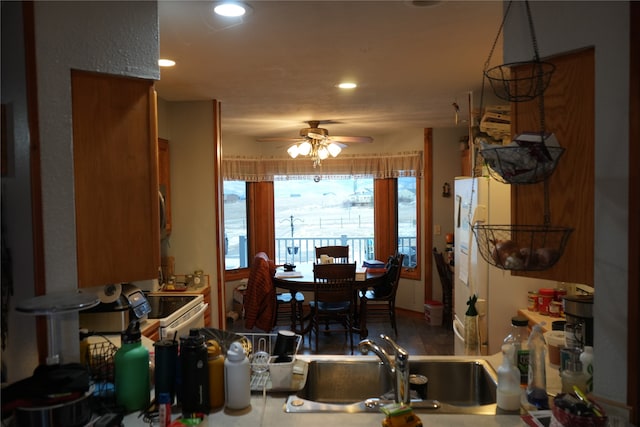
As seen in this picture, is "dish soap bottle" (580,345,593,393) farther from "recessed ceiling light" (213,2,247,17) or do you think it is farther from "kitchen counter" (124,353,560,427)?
"recessed ceiling light" (213,2,247,17)

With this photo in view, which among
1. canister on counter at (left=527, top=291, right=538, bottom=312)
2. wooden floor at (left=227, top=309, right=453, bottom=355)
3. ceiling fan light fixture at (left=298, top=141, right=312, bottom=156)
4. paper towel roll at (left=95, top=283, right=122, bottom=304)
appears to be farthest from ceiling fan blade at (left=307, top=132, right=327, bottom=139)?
paper towel roll at (left=95, top=283, right=122, bottom=304)

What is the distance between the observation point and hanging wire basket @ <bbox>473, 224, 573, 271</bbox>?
4.84ft

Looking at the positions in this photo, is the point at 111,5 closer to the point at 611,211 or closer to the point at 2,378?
the point at 2,378

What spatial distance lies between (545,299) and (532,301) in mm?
100

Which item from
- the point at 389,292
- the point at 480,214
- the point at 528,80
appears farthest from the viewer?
the point at 389,292

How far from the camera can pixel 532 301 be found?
9.95 ft

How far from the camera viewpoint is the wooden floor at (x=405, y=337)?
15.7 ft

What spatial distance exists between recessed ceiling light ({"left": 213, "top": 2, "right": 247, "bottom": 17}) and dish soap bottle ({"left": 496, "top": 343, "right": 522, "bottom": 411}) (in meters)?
1.74

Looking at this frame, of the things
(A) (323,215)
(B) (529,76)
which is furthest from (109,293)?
(A) (323,215)

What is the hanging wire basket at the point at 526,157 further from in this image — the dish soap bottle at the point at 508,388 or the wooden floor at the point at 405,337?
the wooden floor at the point at 405,337

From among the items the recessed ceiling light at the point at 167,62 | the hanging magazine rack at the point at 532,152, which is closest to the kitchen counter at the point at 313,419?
the hanging magazine rack at the point at 532,152

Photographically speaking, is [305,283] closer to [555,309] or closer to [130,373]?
[555,309]

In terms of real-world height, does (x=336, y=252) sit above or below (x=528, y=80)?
below

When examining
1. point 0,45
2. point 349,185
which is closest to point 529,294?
point 0,45
